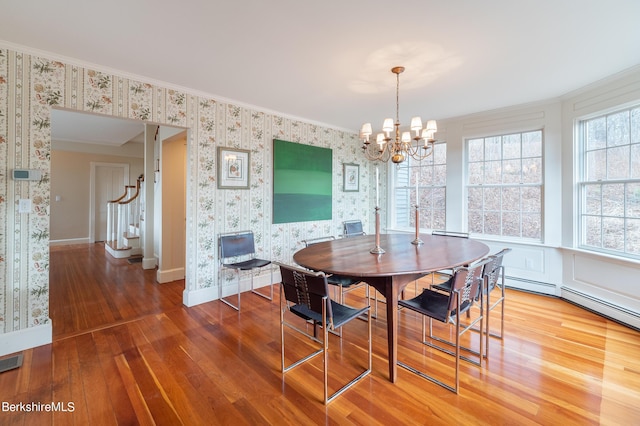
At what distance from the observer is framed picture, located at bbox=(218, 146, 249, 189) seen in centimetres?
347

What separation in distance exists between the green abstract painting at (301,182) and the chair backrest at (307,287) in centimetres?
216

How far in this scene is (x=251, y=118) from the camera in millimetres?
3746

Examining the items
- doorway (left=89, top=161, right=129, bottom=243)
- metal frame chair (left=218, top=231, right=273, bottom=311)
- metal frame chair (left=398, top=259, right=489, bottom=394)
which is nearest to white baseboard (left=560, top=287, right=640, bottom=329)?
metal frame chair (left=398, top=259, right=489, bottom=394)

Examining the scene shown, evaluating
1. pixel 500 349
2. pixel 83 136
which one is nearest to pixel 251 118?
pixel 500 349

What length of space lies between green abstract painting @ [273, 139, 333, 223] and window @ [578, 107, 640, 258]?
128 inches

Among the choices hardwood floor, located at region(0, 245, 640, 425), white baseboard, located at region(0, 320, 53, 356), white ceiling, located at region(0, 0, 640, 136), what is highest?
white ceiling, located at region(0, 0, 640, 136)

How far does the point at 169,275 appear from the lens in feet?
13.7

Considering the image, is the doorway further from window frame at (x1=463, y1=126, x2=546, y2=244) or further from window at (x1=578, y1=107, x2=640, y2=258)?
window at (x1=578, y1=107, x2=640, y2=258)

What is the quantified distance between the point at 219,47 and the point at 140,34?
554mm

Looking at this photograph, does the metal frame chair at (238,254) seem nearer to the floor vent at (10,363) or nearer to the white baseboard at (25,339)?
the white baseboard at (25,339)

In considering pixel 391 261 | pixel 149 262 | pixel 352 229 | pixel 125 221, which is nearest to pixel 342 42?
pixel 391 261

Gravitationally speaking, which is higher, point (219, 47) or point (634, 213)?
point (219, 47)

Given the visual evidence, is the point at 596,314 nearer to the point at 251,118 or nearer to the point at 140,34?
the point at 251,118

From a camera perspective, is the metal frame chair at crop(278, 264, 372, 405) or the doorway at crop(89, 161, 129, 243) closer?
the metal frame chair at crop(278, 264, 372, 405)
